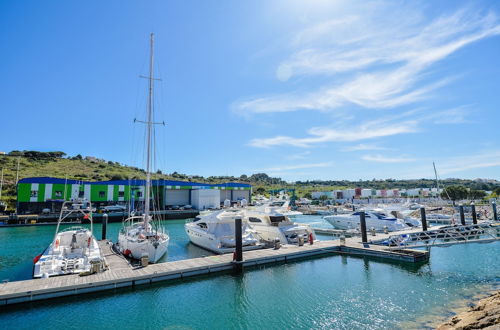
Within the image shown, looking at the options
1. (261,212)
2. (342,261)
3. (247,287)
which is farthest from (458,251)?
(247,287)

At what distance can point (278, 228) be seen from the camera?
23.8m

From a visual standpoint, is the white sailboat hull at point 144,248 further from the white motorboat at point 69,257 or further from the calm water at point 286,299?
the calm water at point 286,299

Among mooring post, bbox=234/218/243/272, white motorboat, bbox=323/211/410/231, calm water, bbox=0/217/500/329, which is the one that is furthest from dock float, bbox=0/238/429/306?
white motorboat, bbox=323/211/410/231

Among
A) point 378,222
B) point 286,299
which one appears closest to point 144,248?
point 286,299

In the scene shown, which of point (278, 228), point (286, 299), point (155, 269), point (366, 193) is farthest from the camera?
point (366, 193)

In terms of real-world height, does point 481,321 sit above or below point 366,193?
below

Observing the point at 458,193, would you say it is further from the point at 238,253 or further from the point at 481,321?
the point at 481,321

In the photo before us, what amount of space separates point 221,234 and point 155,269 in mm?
8037

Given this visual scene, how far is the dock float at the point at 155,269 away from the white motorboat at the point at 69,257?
851 mm

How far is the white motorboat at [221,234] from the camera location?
2141cm

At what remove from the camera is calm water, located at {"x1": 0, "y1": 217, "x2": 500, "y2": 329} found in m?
10.4

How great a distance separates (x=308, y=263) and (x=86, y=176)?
275ft

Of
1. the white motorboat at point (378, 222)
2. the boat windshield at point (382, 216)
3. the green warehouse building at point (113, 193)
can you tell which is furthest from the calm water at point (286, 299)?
the green warehouse building at point (113, 193)

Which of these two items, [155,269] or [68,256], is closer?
[155,269]
